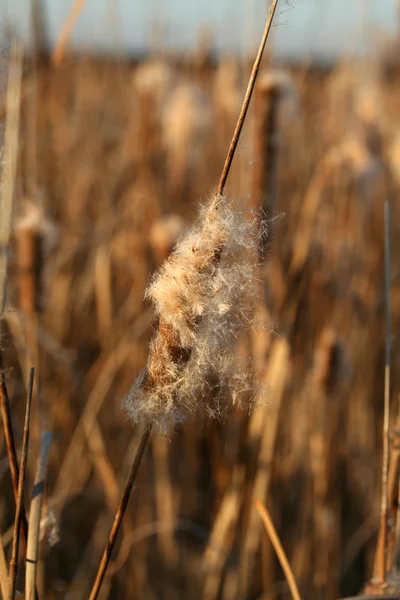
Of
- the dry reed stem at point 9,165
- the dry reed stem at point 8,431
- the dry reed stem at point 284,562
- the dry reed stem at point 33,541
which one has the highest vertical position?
the dry reed stem at point 9,165

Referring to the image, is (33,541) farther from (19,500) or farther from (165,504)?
(165,504)

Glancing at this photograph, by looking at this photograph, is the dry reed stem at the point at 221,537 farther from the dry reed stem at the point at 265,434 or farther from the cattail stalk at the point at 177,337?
the cattail stalk at the point at 177,337

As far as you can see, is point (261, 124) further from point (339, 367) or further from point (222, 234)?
point (222, 234)

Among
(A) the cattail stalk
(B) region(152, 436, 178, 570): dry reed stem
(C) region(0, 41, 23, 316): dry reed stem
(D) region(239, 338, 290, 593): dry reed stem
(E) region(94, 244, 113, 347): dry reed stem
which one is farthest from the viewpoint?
(E) region(94, 244, 113, 347): dry reed stem

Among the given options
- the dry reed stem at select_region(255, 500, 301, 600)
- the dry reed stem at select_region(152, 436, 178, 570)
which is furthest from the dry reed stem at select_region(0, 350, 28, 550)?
the dry reed stem at select_region(152, 436, 178, 570)

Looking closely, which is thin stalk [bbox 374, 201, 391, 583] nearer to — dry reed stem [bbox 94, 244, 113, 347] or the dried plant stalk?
the dried plant stalk

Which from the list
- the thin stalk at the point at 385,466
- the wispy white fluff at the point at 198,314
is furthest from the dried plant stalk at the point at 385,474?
the wispy white fluff at the point at 198,314
